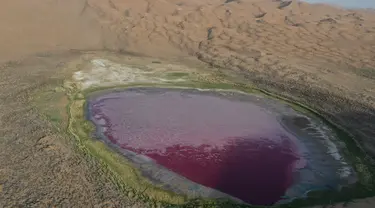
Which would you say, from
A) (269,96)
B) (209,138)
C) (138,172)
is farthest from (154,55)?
(138,172)

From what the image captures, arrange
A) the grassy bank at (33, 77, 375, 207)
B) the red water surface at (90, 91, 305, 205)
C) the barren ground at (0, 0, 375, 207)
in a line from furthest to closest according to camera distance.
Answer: the red water surface at (90, 91, 305, 205) → the barren ground at (0, 0, 375, 207) → the grassy bank at (33, 77, 375, 207)

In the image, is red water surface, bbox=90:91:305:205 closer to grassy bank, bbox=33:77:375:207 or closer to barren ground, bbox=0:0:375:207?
grassy bank, bbox=33:77:375:207

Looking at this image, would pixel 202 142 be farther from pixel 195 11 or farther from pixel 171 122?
pixel 195 11

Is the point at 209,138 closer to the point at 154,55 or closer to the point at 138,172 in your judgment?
the point at 138,172

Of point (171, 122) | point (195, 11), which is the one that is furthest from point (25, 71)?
point (195, 11)

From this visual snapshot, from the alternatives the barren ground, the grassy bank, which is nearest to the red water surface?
the grassy bank

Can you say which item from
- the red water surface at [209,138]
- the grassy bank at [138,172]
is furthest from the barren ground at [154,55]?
the red water surface at [209,138]
